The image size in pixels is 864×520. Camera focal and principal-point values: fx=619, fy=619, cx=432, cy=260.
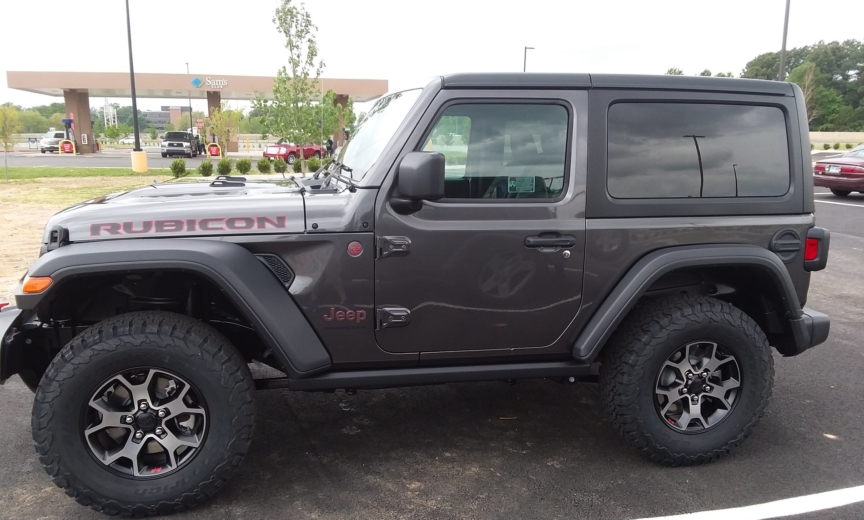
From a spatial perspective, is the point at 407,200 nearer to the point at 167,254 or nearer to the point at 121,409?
the point at 167,254

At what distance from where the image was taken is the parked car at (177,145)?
35281 millimetres

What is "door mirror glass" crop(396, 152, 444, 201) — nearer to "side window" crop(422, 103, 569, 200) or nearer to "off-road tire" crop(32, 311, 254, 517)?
"side window" crop(422, 103, 569, 200)

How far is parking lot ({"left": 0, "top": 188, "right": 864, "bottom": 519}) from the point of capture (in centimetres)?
296

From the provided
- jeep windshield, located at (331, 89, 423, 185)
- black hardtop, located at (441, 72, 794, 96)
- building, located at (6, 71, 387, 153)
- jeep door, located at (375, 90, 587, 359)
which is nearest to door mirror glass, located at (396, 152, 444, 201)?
jeep door, located at (375, 90, 587, 359)

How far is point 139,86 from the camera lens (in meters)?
41.5

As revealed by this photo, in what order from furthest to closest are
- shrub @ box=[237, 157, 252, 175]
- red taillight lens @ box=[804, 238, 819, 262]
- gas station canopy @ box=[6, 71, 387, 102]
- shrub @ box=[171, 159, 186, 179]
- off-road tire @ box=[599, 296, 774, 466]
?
gas station canopy @ box=[6, 71, 387, 102], shrub @ box=[237, 157, 252, 175], shrub @ box=[171, 159, 186, 179], red taillight lens @ box=[804, 238, 819, 262], off-road tire @ box=[599, 296, 774, 466]

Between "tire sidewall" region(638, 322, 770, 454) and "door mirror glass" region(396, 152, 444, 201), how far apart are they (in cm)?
143

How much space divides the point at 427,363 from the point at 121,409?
→ 1462mm

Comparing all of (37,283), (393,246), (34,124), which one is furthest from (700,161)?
(34,124)

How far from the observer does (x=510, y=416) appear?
3.98m

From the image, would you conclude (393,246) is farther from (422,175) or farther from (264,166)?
(264,166)

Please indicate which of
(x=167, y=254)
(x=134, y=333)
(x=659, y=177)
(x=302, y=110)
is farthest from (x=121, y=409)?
(x=302, y=110)

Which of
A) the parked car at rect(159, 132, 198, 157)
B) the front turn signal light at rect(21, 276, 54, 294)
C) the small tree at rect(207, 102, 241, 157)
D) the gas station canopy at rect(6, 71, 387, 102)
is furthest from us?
the gas station canopy at rect(6, 71, 387, 102)

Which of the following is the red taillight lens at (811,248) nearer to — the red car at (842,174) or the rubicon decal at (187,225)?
the rubicon decal at (187,225)
